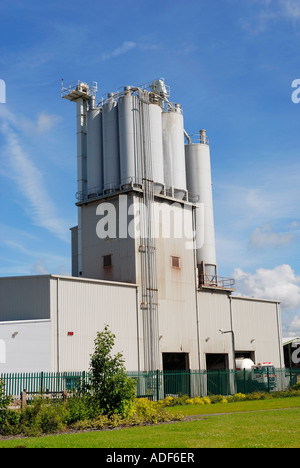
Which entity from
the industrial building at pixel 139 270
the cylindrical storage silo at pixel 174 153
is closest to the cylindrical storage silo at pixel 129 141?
the industrial building at pixel 139 270

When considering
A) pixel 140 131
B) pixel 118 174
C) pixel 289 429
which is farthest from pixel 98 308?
pixel 289 429

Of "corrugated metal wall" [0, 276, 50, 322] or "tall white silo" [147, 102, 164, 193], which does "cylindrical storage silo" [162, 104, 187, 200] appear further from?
"corrugated metal wall" [0, 276, 50, 322]

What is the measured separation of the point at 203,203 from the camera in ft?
177

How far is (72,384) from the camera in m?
32.4

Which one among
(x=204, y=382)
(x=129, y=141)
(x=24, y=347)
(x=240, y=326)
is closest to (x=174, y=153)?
(x=129, y=141)

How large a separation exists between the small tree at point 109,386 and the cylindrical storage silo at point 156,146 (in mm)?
25333

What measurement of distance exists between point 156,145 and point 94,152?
5.08 meters

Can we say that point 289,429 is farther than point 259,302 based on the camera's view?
No

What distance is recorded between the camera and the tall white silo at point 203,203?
172ft

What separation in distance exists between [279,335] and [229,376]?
44.6 ft

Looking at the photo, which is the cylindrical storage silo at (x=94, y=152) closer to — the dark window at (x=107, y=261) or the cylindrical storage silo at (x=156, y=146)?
the cylindrical storage silo at (x=156, y=146)

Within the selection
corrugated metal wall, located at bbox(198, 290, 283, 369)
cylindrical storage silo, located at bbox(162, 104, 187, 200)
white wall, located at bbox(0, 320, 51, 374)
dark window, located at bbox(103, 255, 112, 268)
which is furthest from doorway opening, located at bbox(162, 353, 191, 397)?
cylindrical storage silo, located at bbox(162, 104, 187, 200)

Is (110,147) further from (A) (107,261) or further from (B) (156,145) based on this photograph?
(A) (107,261)
